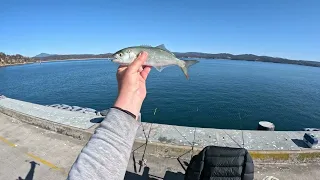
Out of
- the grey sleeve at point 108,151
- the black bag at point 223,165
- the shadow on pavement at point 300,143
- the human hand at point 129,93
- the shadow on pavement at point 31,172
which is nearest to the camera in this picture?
the grey sleeve at point 108,151

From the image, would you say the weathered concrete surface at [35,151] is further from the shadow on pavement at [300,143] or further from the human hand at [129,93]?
the shadow on pavement at [300,143]

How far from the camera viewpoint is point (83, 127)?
1056 cm

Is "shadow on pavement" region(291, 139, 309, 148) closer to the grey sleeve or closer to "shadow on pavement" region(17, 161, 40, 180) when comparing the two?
the grey sleeve

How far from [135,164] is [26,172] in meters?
4.08

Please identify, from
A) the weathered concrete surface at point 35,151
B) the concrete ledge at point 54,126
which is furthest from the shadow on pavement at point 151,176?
the concrete ledge at point 54,126

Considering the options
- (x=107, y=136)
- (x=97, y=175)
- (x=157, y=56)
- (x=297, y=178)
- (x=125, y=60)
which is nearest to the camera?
(x=97, y=175)

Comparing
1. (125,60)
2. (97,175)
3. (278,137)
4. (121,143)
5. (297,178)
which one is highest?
(125,60)

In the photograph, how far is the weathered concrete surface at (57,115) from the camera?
435 inches

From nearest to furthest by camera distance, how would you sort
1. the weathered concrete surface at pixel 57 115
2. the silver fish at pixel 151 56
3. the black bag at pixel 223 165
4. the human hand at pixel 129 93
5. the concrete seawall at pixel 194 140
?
the human hand at pixel 129 93, the silver fish at pixel 151 56, the black bag at pixel 223 165, the concrete seawall at pixel 194 140, the weathered concrete surface at pixel 57 115

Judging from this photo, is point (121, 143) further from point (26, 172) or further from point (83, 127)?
point (83, 127)

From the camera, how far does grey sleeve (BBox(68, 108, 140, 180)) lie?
1157 mm

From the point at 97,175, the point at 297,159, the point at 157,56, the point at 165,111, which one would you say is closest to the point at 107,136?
the point at 97,175

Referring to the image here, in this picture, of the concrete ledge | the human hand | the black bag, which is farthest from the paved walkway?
the human hand

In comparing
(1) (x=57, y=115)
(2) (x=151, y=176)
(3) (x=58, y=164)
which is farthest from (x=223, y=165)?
(1) (x=57, y=115)
